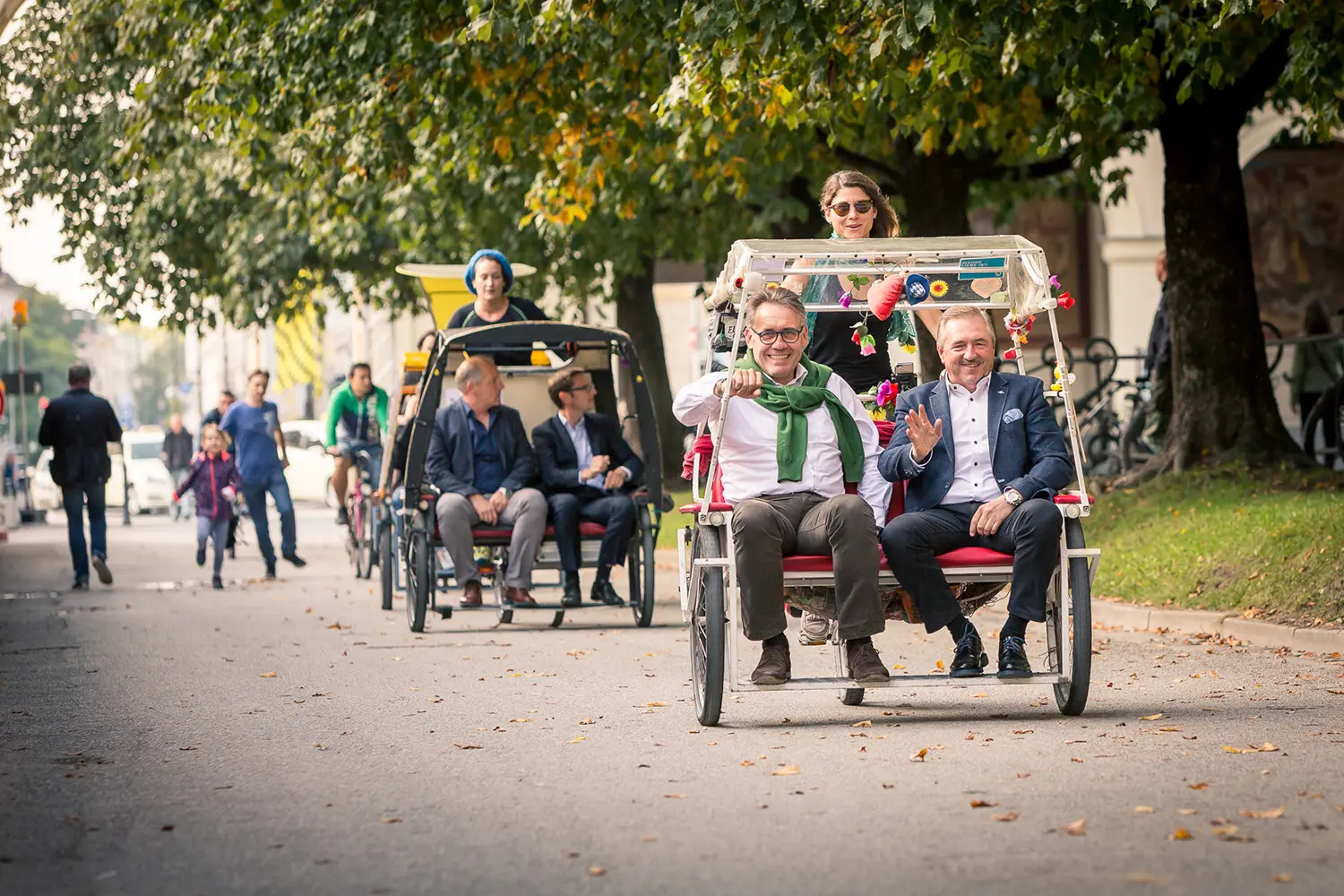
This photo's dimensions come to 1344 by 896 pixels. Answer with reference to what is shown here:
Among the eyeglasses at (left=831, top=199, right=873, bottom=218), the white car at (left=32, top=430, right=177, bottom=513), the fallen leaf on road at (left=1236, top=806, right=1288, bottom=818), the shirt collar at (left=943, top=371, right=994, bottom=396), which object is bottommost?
the white car at (left=32, top=430, right=177, bottom=513)

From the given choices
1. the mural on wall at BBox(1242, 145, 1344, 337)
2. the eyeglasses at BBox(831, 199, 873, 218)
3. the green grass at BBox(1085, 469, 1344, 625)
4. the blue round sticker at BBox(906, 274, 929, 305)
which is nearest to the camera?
the blue round sticker at BBox(906, 274, 929, 305)

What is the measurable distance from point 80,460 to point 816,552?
1212 centimetres

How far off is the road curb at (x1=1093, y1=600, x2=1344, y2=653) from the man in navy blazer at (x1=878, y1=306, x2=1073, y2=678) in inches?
120

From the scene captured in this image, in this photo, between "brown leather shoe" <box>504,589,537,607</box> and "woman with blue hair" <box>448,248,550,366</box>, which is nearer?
"brown leather shoe" <box>504,589,537,607</box>

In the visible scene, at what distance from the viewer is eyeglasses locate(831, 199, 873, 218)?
8.98 meters

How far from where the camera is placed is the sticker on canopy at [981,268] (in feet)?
28.5

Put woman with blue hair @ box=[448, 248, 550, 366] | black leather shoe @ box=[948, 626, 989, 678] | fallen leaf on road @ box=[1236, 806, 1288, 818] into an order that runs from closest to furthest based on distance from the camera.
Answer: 1. fallen leaf on road @ box=[1236, 806, 1288, 818]
2. black leather shoe @ box=[948, 626, 989, 678]
3. woman with blue hair @ box=[448, 248, 550, 366]

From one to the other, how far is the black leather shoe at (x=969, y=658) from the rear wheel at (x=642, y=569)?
478 centimetres

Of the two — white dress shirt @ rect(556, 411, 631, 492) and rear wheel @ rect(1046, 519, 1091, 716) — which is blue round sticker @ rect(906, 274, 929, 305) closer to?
rear wheel @ rect(1046, 519, 1091, 716)

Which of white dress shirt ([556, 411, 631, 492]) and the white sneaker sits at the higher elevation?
white dress shirt ([556, 411, 631, 492])

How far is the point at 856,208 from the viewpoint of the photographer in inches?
353

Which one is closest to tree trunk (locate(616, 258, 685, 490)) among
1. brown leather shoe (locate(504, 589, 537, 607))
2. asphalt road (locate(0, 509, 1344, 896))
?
brown leather shoe (locate(504, 589, 537, 607))

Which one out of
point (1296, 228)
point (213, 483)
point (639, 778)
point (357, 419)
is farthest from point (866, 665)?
point (1296, 228)

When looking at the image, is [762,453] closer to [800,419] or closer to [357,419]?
[800,419]
